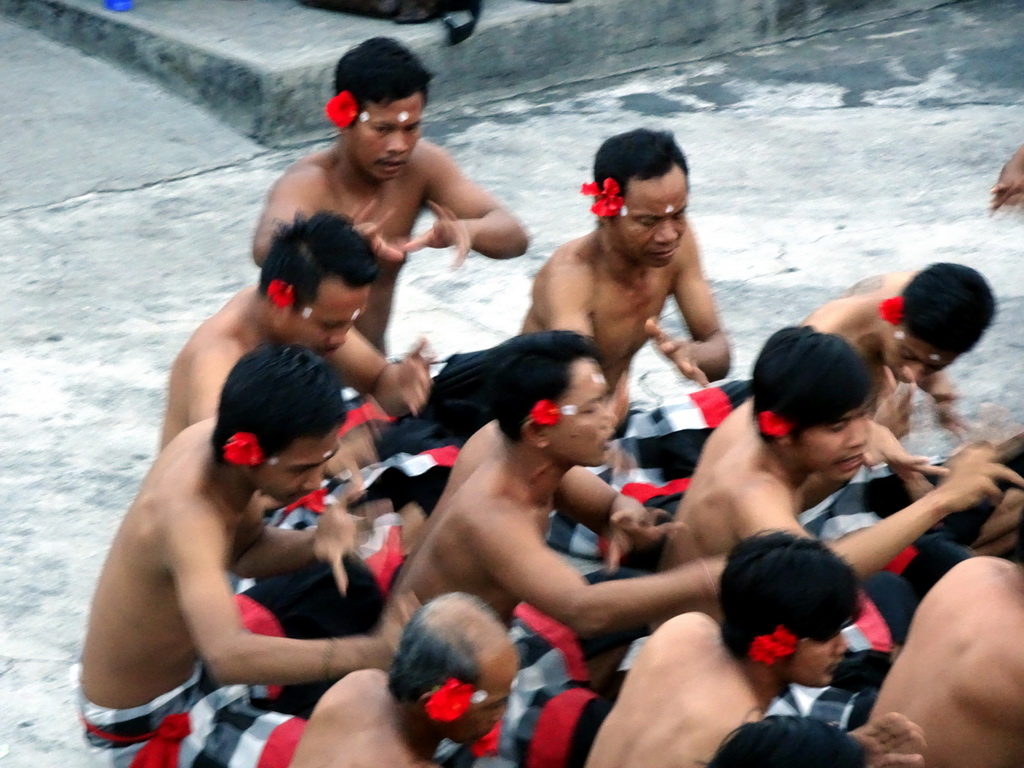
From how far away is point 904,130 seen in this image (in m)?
8.53

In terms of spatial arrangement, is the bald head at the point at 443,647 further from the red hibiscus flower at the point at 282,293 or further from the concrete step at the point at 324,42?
the concrete step at the point at 324,42

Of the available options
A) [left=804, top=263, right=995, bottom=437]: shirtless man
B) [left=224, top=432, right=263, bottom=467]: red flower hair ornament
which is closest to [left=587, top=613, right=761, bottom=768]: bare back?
[left=224, top=432, right=263, bottom=467]: red flower hair ornament

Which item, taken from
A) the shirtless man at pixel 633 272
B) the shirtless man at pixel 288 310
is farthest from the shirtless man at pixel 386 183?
the shirtless man at pixel 288 310

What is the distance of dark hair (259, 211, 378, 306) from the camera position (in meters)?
4.14

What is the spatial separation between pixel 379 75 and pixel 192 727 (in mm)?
2350

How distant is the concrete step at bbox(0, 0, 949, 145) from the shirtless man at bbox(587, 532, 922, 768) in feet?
18.8

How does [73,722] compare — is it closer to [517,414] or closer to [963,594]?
[517,414]

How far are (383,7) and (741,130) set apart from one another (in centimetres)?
222

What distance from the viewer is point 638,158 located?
475cm

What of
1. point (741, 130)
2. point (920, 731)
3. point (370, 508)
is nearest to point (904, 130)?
point (741, 130)

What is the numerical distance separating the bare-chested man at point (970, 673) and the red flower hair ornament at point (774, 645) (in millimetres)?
386

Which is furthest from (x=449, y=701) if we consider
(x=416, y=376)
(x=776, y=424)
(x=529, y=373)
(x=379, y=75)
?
(x=379, y=75)

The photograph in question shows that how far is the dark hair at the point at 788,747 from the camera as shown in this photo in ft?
8.18

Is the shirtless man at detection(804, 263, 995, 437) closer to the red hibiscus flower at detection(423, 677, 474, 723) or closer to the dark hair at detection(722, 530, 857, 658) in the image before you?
the dark hair at detection(722, 530, 857, 658)
